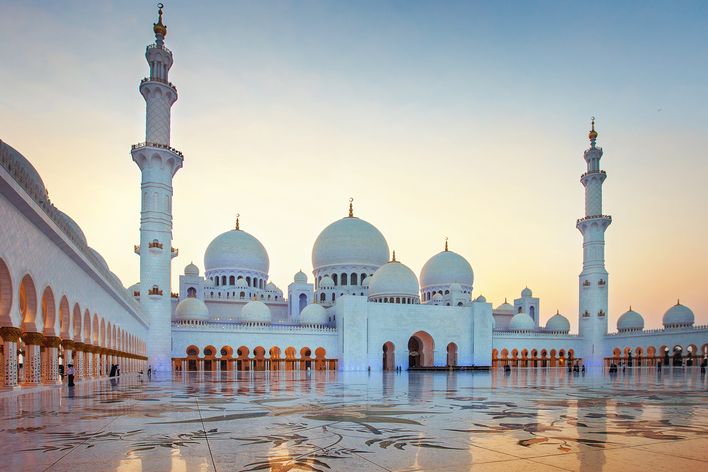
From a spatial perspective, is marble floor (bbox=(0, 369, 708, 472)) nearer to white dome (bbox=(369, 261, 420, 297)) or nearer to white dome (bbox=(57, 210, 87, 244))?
white dome (bbox=(57, 210, 87, 244))

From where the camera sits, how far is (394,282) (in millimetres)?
40781

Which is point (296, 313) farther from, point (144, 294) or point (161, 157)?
point (161, 157)

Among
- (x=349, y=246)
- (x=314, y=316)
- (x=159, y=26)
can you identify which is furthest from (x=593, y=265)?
(x=159, y=26)

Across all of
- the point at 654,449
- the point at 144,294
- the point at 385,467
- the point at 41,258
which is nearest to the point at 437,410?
the point at 654,449

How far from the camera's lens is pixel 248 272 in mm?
45062

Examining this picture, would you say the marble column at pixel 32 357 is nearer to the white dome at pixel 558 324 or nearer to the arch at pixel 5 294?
the arch at pixel 5 294

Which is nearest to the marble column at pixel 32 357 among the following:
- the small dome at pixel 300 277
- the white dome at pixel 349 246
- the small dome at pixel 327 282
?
the small dome at pixel 327 282

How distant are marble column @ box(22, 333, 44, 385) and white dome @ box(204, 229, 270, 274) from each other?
3172 cm

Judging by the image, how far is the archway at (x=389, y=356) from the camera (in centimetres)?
3938

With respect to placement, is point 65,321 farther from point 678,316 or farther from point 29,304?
point 678,316

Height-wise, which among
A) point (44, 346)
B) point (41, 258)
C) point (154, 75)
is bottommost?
point (44, 346)

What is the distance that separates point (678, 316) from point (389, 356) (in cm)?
2349

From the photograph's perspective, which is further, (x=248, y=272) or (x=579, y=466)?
(x=248, y=272)

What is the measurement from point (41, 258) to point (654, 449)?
11923mm
